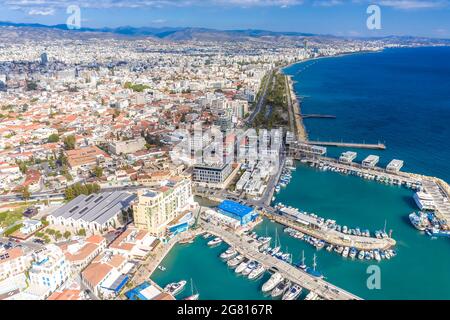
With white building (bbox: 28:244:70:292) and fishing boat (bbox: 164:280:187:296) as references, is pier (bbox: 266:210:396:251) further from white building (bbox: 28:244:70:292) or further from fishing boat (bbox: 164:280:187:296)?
white building (bbox: 28:244:70:292)

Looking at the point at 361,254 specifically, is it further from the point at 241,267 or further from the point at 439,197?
the point at 439,197

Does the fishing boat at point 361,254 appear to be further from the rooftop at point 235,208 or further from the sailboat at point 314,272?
the rooftop at point 235,208

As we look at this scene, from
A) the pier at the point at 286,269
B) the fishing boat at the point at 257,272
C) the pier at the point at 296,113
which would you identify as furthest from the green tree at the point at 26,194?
the pier at the point at 296,113

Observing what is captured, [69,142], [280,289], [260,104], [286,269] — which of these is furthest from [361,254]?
[260,104]

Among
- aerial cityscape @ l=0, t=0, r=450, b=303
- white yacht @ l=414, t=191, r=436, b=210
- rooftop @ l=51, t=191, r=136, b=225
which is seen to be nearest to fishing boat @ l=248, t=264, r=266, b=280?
aerial cityscape @ l=0, t=0, r=450, b=303

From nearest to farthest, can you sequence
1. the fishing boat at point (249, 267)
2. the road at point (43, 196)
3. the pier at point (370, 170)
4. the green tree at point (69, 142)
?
1. the fishing boat at point (249, 267)
2. the road at point (43, 196)
3. the pier at point (370, 170)
4. the green tree at point (69, 142)
